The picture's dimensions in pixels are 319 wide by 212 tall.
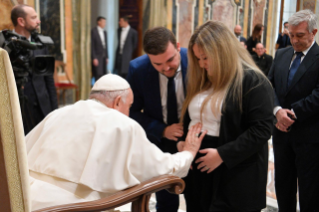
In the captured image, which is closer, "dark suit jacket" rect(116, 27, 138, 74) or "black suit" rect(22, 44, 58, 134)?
"black suit" rect(22, 44, 58, 134)

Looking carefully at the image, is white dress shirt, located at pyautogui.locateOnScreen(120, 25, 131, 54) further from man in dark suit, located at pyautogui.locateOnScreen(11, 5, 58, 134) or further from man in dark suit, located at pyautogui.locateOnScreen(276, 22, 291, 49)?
man in dark suit, located at pyautogui.locateOnScreen(276, 22, 291, 49)

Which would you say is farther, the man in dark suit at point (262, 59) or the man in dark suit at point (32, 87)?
the man in dark suit at point (32, 87)

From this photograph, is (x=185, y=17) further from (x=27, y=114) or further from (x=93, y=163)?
(x=93, y=163)

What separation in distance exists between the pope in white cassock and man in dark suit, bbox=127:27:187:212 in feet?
1.36

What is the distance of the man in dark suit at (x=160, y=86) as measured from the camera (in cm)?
243

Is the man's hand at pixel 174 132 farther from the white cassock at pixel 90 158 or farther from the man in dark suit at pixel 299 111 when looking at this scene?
the man in dark suit at pixel 299 111

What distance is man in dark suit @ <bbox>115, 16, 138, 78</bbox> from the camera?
8.56m

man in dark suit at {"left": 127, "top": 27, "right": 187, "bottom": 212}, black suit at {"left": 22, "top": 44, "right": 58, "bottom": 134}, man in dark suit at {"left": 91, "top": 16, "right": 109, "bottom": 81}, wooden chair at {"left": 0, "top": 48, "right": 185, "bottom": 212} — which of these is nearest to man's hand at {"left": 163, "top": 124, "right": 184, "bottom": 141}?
man in dark suit at {"left": 127, "top": 27, "right": 187, "bottom": 212}

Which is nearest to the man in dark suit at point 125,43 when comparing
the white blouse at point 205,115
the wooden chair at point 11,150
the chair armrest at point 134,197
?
the white blouse at point 205,115

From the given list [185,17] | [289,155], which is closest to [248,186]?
[289,155]

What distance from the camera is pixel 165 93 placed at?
8.64 feet

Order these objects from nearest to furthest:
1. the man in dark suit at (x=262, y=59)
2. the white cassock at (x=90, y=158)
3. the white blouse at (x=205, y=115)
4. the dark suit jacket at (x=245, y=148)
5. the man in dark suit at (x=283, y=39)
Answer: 1. the white cassock at (x=90, y=158)
2. the dark suit jacket at (x=245, y=148)
3. the white blouse at (x=205, y=115)
4. the man in dark suit at (x=283, y=39)
5. the man in dark suit at (x=262, y=59)

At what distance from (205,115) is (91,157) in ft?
2.50

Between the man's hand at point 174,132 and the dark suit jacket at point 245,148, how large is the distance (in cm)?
37
